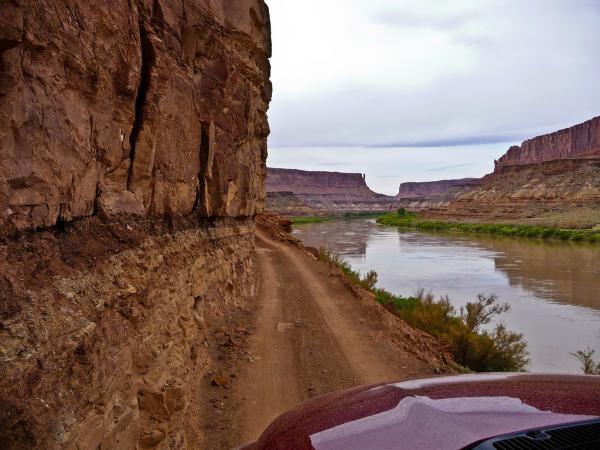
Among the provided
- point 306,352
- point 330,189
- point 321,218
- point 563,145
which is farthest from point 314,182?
point 306,352

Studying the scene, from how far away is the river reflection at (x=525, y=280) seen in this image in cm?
1452

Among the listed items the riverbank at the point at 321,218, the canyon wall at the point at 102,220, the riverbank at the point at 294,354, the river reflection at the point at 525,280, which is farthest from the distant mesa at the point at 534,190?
the canyon wall at the point at 102,220

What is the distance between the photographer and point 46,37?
2738 mm

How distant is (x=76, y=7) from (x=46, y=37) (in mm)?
516

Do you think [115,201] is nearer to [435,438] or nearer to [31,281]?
[31,281]

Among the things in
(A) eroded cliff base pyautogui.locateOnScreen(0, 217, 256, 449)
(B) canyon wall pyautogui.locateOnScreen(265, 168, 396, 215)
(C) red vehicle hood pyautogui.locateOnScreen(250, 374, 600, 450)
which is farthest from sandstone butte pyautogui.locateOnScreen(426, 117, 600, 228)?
(B) canyon wall pyautogui.locateOnScreen(265, 168, 396, 215)

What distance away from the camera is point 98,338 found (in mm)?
3150

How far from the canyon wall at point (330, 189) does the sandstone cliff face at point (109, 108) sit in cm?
15058

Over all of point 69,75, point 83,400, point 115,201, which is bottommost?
point 83,400

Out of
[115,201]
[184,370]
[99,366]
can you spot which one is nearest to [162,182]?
[115,201]

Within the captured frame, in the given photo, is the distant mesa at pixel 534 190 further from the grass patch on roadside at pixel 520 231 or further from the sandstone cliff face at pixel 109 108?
the sandstone cliff face at pixel 109 108

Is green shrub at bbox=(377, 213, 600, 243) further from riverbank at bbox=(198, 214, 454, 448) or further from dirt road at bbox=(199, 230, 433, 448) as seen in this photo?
riverbank at bbox=(198, 214, 454, 448)

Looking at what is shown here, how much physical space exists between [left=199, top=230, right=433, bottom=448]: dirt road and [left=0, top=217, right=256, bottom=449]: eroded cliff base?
0.73 meters

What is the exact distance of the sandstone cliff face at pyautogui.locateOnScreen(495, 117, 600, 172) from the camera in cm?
12006
